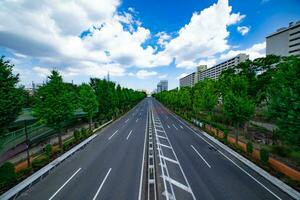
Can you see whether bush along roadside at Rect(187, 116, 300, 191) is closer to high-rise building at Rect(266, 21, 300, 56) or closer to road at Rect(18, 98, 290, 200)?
road at Rect(18, 98, 290, 200)

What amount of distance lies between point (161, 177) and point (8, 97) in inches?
486

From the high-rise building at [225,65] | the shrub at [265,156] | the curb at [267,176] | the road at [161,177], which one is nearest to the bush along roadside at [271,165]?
the shrub at [265,156]

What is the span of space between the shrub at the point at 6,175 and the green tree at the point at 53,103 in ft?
21.1

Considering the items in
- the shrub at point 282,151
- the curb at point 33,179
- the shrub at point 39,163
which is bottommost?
the curb at point 33,179

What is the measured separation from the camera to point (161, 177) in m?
12.5

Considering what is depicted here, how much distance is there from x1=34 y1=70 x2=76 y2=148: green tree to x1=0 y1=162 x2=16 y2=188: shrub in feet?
21.1

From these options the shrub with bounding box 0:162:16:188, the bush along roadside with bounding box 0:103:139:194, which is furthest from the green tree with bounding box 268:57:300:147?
the shrub with bounding box 0:162:16:188

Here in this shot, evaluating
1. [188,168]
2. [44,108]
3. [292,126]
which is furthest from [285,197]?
[44,108]

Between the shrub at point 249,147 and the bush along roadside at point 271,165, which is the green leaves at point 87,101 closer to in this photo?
the bush along roadside at point 271,165

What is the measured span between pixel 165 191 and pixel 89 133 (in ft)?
64.4

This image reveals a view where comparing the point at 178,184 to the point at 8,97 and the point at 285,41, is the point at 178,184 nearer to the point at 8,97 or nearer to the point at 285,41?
the point at 8,97

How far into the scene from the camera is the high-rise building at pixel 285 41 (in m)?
65.1

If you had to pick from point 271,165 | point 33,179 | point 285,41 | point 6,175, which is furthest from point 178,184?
point 285,41

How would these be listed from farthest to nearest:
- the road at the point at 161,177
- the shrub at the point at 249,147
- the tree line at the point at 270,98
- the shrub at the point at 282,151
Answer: the shrub at the point at 282,151, the shrub at the point at 249,147, the road at the point at 161,177, the tree line at the point at 270,98
